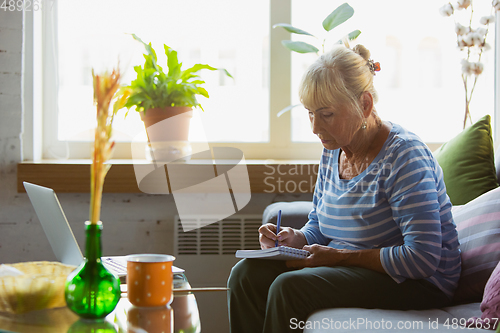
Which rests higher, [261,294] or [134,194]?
[134,194]

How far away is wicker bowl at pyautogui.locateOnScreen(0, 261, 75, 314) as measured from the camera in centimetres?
90

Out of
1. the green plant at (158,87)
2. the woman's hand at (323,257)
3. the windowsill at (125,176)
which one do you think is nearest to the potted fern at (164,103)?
the green plant at (158,87)

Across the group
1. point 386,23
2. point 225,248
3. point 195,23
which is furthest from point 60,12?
point 386,23

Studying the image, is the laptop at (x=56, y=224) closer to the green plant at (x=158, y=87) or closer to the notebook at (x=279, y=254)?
the notebook at (x=279, y=254)

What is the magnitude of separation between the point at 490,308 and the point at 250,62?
1.77 metres

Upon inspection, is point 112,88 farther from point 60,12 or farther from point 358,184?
point 60,12

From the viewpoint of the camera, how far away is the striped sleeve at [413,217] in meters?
1.22

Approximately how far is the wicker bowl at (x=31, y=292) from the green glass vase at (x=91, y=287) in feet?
0.30

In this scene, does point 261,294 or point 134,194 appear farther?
point 134,194

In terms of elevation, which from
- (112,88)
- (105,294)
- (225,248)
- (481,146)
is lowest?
(225,248)

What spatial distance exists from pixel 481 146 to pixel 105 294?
1.32m

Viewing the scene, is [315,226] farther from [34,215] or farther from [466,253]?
[34,215]

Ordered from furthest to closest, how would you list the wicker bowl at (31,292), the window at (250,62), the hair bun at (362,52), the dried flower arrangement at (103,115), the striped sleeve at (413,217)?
the window at (250,62) < the hair bun at (362,52) < the striped sleeve at (413,217) < the wicker bowl at (31,292) < the dried flower arrangement at (103,115)

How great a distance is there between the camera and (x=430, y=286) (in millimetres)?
1289
